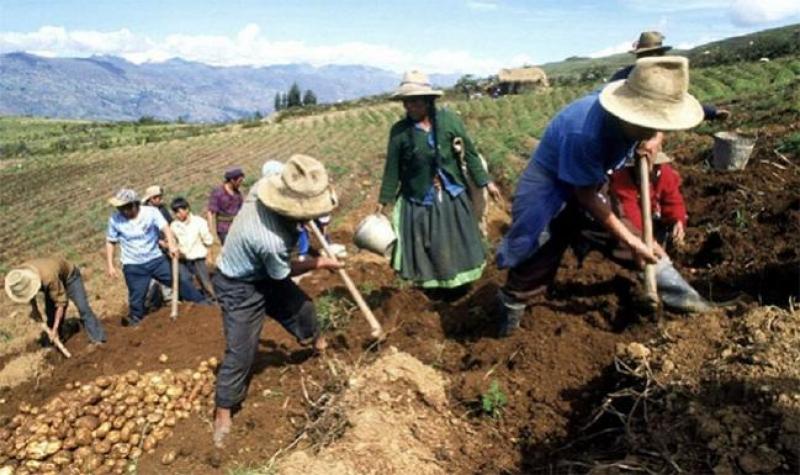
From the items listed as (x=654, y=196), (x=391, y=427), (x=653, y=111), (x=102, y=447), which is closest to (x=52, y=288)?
(x=102, y=447)

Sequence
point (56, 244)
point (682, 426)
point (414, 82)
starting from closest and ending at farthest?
point (682, 426)
point (414, 82)
point (56, 244)

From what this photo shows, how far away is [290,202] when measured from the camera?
127 inches

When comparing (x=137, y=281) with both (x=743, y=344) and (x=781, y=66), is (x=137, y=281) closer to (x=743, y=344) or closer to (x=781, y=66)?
(x=743, y=344)

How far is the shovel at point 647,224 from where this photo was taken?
3066 mm

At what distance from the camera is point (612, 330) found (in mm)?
3557

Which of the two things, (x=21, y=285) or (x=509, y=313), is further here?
(x=21, y=285)

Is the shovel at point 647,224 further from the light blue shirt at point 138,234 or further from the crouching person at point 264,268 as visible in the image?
the light blue shirt at point 138,234

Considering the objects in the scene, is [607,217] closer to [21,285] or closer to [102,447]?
[102,447]

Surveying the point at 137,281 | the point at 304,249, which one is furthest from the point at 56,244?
the point at 304,249

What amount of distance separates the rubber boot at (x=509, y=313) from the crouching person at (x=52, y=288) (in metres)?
3.77

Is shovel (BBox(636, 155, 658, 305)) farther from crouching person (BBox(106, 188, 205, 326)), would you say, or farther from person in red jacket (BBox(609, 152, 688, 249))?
crouching person (BBox(106, 188, 205, 326))

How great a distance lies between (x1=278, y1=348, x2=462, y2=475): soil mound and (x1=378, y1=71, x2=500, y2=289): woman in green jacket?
44.8 inches

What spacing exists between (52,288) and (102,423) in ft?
6.47

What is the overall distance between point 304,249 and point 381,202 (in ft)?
6.13
